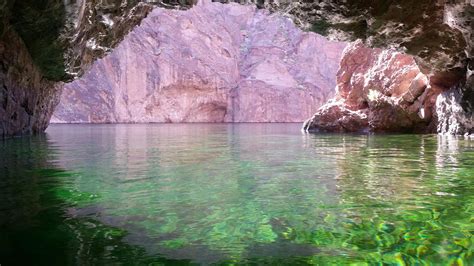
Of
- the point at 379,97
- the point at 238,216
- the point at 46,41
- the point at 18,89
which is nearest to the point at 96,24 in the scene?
the point at 46,41

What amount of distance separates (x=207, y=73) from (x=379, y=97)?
1727 inches

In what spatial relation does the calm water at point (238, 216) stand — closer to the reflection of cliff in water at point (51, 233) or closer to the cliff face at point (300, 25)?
the reflection of cliff in water at point (51, 233)

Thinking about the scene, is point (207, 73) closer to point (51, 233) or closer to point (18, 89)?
point (18, 89)

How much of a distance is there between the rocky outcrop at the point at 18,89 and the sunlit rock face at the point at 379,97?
45.5ft

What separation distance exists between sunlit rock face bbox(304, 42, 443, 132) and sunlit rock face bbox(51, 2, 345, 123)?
1525 inches

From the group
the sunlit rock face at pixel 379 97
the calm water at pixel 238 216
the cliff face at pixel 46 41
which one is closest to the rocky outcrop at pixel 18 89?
the cliff face at pixel 46 41

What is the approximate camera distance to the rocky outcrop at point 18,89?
12641 mm

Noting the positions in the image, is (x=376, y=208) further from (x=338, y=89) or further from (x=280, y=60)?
(x=280, y=60)

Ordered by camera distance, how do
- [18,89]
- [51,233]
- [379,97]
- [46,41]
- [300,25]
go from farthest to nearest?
[379,97], [18,89], [300,25], [46,41], [51,233]

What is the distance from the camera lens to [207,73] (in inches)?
2437

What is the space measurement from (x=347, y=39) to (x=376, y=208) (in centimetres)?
1077

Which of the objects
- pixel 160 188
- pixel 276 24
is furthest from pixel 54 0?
pixel 276 24

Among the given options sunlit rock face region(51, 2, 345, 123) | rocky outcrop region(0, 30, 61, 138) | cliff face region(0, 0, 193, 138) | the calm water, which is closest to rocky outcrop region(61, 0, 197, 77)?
cliff face region(0, 0, 193, 138)

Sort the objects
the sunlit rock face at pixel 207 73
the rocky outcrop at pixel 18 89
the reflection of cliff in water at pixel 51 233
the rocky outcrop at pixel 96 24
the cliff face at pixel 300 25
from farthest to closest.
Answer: the sunlit rock face at pixel 207 73
the rocky outcrop at pixel 18 89
the rocky outcrop at pixel 96 24
the cliff face at pixel 300 25
the reflection of cliff in water at pixel 51 233
